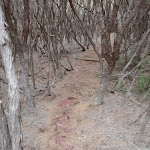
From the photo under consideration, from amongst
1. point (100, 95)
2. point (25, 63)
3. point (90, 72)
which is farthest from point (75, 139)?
point (90, 72)

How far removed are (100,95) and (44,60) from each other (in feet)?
13.7

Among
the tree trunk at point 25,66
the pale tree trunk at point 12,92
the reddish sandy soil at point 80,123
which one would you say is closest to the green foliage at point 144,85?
the reddish sandy soil at point 80,123

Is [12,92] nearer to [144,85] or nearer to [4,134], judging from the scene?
[4,134]

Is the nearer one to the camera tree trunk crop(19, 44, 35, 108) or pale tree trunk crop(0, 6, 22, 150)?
pale tree trunk crop(0, 6, 22, 150)

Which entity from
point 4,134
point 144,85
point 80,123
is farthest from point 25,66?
point 144,85

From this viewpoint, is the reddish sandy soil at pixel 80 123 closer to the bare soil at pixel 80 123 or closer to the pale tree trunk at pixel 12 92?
the bare soil at pixel 80 123

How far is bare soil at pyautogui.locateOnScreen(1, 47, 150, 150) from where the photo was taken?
6.83ft

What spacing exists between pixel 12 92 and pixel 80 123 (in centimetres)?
171

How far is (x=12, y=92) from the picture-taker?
3.77 ft

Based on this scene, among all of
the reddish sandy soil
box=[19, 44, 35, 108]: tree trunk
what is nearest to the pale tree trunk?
the reddish sandy soil

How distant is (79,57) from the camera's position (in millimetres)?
6750

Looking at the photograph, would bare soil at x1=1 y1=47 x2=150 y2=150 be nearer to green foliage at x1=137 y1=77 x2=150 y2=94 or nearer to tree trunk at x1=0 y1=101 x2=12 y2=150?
green foliage at x1=137 y1=77 x2=150 y2=94

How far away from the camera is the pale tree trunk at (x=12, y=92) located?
1.10 metres

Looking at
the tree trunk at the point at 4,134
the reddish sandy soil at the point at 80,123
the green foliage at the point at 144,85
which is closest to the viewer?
the tree trunk at the point at 4,134
